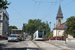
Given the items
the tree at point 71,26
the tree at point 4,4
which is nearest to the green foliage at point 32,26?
the tree at point 71,26

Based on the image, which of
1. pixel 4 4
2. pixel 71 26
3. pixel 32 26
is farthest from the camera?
pixel 32 26

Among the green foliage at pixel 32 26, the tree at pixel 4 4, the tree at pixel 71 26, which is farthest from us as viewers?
the green foliage at pixel 32 26

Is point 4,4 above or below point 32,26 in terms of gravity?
below

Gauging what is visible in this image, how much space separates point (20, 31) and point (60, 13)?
123m

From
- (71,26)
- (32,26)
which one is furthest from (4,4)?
(32,26)

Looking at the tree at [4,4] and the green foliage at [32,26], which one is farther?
the green foliage at [32,26]

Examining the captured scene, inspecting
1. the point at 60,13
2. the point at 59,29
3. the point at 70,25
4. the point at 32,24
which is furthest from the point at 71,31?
the point at 60,13

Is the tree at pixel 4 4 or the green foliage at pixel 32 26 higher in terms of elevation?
the green foliage at pixel 32 26

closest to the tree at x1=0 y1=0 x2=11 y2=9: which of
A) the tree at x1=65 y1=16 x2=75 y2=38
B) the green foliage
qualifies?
the tree at x1=65 y1=16 x2=75 y2=38

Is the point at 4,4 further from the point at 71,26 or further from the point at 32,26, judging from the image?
the point at 32,26

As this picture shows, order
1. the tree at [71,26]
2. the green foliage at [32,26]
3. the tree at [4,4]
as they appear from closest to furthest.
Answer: the tree at [4,4]
the tree at [71,26]
the green foliage at [32,26]

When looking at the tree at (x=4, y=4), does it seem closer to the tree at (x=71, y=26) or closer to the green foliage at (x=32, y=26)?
the tree at (x=71, y=26)

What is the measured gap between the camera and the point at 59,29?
378 ft

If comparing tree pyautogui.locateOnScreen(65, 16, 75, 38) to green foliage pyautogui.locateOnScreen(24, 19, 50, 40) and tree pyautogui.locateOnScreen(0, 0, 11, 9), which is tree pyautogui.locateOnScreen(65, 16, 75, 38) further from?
tree pyautogui.locateOnScreen(0, 0, 11, 9)
